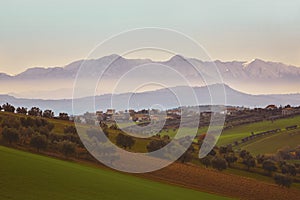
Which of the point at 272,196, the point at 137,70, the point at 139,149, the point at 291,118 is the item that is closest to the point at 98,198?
the point at 137,70

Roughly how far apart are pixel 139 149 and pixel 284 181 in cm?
2678

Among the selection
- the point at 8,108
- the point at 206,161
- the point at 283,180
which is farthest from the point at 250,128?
the point at 8,108

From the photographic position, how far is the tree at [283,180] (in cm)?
8006

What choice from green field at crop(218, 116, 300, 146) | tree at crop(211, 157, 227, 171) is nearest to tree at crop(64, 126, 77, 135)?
tree at crop(211, 157, 227, 171)

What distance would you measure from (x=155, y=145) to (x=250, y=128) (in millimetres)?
88354

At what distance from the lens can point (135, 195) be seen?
37.2 m

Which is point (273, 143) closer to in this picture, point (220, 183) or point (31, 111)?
point (31, 111)

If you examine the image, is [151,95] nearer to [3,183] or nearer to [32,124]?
[32,124]

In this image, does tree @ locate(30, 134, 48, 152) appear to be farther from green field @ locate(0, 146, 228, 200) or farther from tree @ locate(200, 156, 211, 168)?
tree @ locate(200, 156, 211, 168)

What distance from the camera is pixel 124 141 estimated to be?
81.8 metres

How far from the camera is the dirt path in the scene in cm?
6462

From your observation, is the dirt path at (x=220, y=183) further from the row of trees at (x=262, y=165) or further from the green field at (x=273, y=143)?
the green field at (x=273, y=143)

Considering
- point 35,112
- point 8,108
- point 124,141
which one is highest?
point 8,108

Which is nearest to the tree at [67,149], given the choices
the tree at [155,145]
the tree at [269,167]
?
the tree at [155,145]
